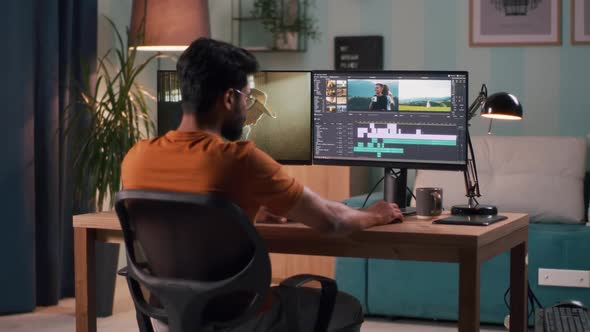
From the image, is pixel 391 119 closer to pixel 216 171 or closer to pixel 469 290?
pixel 469 290

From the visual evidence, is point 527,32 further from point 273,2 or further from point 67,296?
point 67,296

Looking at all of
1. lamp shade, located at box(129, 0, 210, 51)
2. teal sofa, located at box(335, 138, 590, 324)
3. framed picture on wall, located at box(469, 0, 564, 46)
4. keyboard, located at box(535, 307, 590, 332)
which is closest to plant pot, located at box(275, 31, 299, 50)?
lamp shade, located at box(129, 0, 210, 51)

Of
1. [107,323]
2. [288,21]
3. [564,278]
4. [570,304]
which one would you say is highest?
[288,21]

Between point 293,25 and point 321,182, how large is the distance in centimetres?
106

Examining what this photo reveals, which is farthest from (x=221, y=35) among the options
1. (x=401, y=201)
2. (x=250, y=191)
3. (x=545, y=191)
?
(x=250, y=191)

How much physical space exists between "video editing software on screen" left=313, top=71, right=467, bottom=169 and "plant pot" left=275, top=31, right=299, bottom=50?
8.18 feet

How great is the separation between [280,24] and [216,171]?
3.67 metres

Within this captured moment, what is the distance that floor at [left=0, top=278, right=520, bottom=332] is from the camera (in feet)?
14.8

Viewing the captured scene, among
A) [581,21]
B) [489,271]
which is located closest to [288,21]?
[581,21]

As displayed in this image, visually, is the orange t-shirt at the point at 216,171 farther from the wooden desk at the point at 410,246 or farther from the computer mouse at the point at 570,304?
the computer mouse at the point at 570,304

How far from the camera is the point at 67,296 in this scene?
17.2ft

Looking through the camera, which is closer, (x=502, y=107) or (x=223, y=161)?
(x=223, y=161)

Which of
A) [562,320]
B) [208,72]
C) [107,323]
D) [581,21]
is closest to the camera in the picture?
[208,72]

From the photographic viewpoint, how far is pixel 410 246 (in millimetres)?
2795
